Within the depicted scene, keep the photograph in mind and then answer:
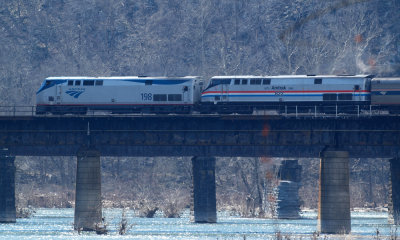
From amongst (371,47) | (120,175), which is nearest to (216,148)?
(120,175)

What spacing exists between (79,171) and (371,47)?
100278 millimetres

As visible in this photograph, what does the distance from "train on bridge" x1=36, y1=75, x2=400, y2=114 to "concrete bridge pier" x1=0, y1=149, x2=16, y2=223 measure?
17731mm

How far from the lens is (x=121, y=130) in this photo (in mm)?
92000

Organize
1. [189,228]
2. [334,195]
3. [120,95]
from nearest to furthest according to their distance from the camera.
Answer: [334,195], [120,95], [189,228]

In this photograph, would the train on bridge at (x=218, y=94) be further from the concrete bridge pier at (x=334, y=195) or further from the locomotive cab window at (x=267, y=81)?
the concrete bridge pier at (x=334, y=195)

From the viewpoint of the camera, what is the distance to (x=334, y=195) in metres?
88.0

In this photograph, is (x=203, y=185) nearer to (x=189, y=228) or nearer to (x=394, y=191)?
(x=189, y=228)

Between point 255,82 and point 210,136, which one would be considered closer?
point 210,136

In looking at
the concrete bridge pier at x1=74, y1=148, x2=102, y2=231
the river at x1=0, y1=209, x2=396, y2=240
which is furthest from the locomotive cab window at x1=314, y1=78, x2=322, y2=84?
the concrete bridge pier at x1=74, y1=148, x2=102, y2=231

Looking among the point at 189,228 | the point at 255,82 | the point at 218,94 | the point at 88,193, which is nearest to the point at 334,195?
the point at 255,82

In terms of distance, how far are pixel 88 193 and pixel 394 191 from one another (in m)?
34.2

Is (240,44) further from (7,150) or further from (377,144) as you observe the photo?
(377,144)

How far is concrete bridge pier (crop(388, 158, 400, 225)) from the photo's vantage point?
359ft

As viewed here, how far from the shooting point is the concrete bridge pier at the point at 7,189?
113 m
